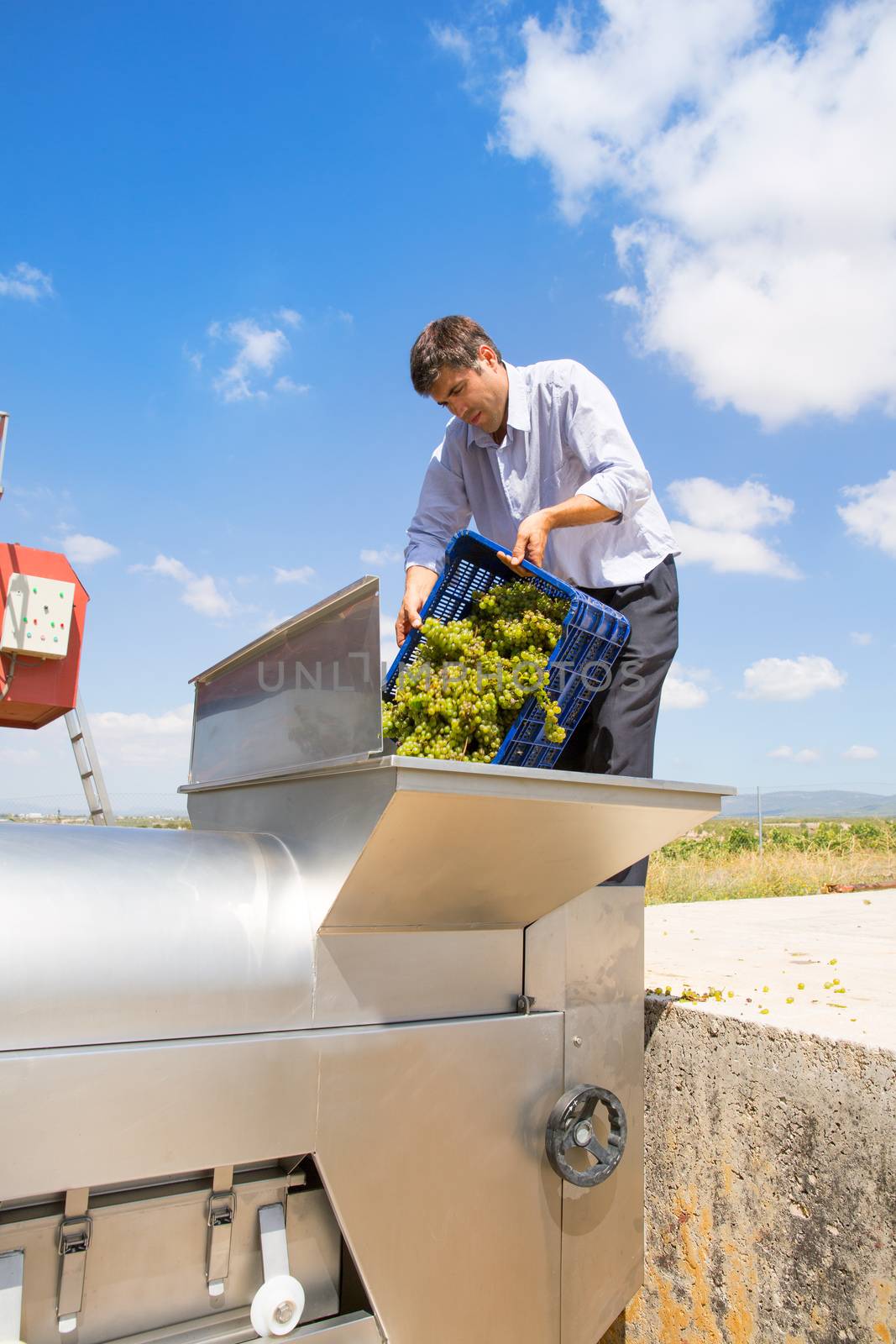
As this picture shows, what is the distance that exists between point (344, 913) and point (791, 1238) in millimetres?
1106

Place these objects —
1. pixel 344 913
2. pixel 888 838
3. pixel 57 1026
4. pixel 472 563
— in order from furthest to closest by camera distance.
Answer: pixel 888 838, pixel 472 563, pixel 344 913, pixel 57 1026

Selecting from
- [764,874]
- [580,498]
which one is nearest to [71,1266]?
[580,498]

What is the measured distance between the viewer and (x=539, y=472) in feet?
6.97

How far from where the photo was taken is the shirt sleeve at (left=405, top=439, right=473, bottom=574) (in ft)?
7.60

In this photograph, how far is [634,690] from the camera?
1.98 m

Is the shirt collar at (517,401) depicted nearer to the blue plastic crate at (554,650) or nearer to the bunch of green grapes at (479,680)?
the blue plastic crate at (554,650)

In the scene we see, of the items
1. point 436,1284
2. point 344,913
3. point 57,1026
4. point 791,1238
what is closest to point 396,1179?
point 436,1284

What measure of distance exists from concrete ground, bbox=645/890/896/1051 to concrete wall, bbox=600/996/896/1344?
0.07 metres

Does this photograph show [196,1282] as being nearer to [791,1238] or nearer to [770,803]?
[791,1238]

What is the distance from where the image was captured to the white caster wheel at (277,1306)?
1.17 meters

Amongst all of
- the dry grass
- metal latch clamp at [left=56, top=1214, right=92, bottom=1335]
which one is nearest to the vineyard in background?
the dry grass

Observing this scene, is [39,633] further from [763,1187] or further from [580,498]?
[763,1187]

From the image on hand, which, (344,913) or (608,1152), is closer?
(344,913)

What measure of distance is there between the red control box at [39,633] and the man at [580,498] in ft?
8.16
